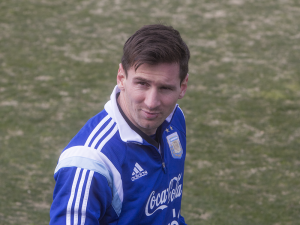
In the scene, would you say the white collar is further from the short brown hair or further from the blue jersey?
the short brown hair

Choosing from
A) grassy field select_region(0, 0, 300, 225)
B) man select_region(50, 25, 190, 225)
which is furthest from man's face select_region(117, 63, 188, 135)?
grassy field select_region(0, 0, 300, 225)

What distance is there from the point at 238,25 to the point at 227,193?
4.71 metres

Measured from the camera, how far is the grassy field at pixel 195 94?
15.3 feet

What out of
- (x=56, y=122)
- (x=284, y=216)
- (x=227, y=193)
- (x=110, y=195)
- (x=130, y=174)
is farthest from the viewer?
(x=56, y=122)

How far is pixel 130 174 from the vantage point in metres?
1.99

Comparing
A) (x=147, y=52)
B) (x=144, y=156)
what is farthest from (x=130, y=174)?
(x=147, y=52)

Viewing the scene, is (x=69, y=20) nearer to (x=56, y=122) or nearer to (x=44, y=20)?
(x=44, y=20)

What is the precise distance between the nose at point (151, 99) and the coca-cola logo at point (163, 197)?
1.48 ft

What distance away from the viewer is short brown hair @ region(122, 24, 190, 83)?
1.95 m

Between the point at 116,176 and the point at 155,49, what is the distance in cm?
61

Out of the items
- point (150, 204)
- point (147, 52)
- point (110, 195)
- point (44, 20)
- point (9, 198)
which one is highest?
point (147, 52)

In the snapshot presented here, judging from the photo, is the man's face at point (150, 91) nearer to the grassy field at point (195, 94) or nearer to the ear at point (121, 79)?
the ear at point (121, 79)

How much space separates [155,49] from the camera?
194cm

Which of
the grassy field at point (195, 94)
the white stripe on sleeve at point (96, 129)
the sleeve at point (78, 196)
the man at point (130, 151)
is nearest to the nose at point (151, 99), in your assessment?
the man at point (130, 151)
